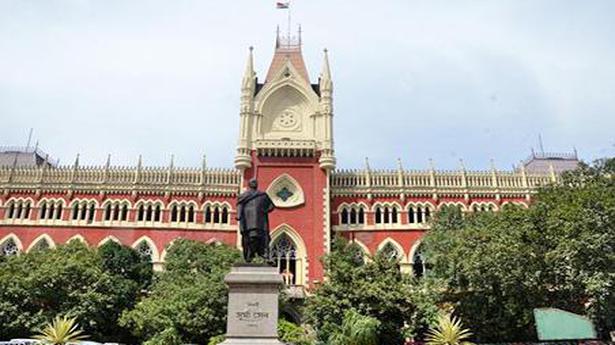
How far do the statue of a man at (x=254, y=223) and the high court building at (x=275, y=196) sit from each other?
2522cm

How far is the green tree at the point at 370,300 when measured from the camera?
28.0m

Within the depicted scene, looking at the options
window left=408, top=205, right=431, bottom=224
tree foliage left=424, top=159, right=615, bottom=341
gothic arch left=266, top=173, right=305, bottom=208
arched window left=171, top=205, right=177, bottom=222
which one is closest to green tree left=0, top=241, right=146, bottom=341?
arched window left=171, top=205, right=177, bottom=222

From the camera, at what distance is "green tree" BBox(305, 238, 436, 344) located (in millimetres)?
28000

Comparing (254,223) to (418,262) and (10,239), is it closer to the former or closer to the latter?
(418,262)

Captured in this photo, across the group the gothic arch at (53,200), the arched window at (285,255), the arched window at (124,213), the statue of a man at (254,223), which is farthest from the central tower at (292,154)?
the statue of a man at (254,223)

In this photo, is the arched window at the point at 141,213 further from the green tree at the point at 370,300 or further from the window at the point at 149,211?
the green tree at the point at 370,300

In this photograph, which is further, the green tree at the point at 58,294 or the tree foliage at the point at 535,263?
the green tree at the point at 58,294

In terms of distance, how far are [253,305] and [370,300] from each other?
621 inches

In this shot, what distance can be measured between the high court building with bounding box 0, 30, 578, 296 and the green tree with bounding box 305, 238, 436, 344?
33.2 feet

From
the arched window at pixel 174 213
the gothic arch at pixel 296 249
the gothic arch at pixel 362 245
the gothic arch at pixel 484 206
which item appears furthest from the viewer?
the gothic arch at pixel 484 206

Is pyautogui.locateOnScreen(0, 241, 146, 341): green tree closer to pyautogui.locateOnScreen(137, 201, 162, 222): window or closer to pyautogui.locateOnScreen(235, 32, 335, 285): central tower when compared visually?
pyautogui.locateOnScreen(137, 201, 162, 222): window

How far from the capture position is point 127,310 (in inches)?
1265

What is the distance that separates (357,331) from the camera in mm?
25078

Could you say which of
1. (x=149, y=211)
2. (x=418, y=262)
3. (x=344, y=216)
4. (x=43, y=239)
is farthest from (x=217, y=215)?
(x=418, y=262)
